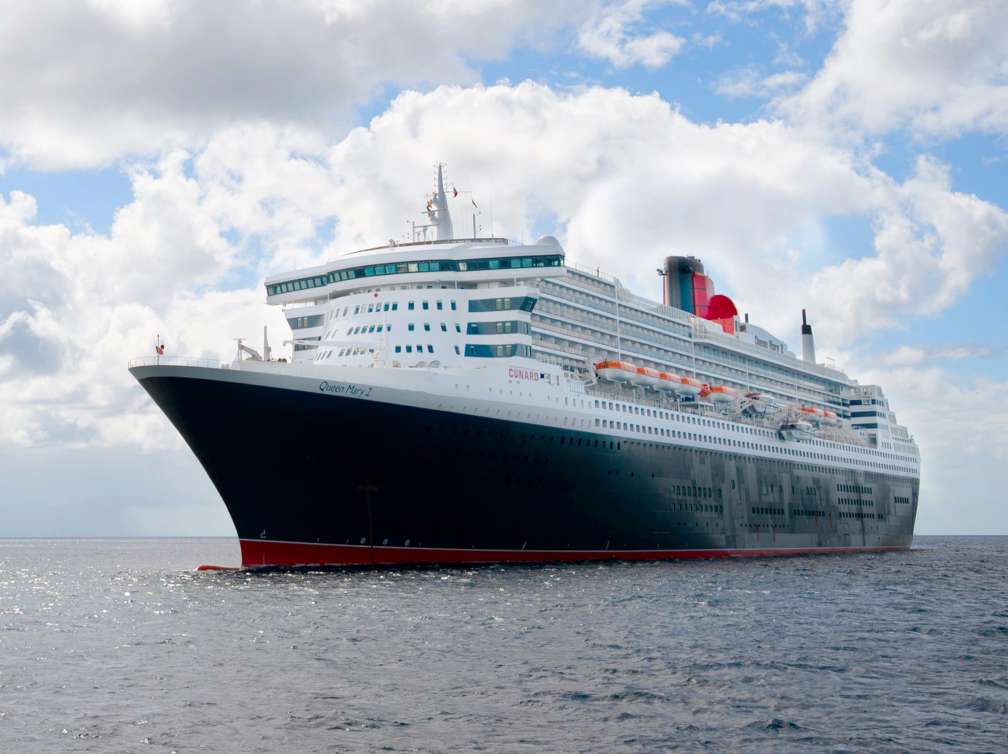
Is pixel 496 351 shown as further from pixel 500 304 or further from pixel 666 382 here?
pixel 666 382

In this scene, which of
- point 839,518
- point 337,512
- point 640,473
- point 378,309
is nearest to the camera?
point 337,512

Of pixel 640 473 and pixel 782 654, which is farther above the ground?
pixel 640 473

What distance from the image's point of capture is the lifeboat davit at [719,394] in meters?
58.4

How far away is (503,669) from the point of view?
68.0 ft

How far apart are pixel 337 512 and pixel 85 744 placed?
22.6 metres

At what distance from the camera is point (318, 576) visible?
38.5m

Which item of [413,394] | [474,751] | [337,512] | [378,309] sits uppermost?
[378,309]

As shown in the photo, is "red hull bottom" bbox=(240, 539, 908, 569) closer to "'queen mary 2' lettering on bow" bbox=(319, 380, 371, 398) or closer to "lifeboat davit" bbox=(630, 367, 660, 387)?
"'queen mary 2' lettering on bow" bbox=(319, 380, 371, 398)

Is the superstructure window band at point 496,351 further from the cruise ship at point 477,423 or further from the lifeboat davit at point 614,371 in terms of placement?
the lifeboat davit at point 614,371

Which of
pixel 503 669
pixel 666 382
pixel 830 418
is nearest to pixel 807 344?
pixel 830 418

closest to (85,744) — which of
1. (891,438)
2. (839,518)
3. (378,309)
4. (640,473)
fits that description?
(378,309)

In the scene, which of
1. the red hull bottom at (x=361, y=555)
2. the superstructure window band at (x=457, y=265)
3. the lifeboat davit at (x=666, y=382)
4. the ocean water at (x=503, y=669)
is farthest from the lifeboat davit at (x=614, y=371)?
the ocean water at (x=503, y=669)

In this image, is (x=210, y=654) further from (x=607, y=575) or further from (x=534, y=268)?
(x=534, y=268)

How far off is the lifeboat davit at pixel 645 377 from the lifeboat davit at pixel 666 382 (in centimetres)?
33
